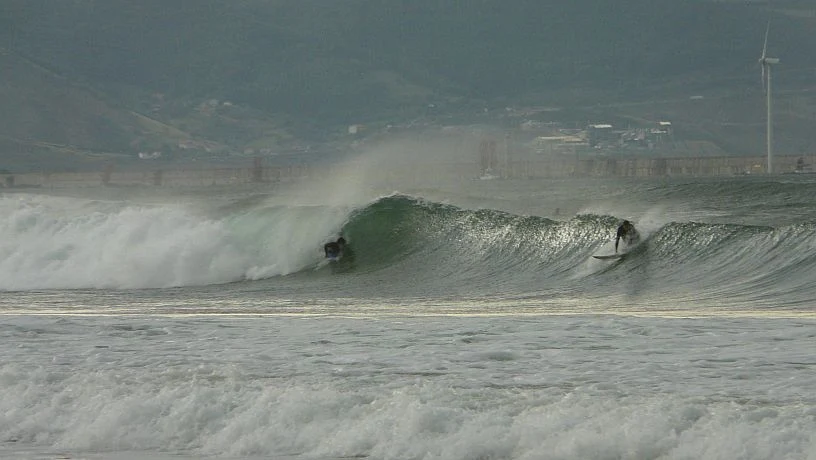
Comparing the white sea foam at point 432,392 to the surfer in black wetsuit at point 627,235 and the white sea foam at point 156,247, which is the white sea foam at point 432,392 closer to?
the surfer in black wetsuit at point 627,235

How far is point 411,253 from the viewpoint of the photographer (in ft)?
121

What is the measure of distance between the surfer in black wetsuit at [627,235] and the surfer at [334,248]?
7.69 metres

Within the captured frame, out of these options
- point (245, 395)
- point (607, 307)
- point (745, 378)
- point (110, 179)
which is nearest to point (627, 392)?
point (745, 378)

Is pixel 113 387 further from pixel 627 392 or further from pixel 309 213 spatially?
pixel 309 213

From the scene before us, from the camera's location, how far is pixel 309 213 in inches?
1690

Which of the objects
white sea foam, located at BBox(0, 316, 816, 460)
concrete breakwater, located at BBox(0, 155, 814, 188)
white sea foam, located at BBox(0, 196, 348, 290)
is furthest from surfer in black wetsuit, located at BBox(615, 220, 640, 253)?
concrete breakwater, located at BBox(0, 155, 814, 188)

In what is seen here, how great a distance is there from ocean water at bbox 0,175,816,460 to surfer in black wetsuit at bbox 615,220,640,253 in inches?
13.3

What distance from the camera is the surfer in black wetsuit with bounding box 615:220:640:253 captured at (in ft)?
108

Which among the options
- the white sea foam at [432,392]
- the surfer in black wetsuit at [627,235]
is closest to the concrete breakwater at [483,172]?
the surfer in black wetsuit at [627,235]

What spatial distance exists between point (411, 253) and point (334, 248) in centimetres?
226

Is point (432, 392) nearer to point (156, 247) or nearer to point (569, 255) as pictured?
point (569, 255)

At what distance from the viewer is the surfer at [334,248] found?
37.8 m

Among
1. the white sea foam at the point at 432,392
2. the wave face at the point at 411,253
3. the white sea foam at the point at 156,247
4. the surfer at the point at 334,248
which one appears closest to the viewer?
the white sea foam at the point at 432,392

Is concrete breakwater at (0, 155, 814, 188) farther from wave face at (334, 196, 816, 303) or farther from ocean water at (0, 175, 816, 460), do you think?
ocean water at (0, 175, 816, 460)
